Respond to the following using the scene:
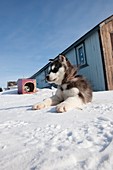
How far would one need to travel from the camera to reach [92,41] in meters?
10.3

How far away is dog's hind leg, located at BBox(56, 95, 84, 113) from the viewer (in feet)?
9.35

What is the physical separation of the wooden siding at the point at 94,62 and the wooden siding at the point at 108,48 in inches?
12.9

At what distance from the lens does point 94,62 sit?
408 inches

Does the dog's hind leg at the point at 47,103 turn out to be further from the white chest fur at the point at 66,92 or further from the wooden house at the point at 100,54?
the wooden house at the point at 100,54

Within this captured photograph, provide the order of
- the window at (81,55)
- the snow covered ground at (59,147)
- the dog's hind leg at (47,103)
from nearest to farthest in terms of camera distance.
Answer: the snow covered ground at (59,147) < the dog's hind leg at (47,103) < the window at (81,55)

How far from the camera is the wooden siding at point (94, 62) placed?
9844 mm

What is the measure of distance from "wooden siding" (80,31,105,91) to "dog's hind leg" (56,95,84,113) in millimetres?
6644

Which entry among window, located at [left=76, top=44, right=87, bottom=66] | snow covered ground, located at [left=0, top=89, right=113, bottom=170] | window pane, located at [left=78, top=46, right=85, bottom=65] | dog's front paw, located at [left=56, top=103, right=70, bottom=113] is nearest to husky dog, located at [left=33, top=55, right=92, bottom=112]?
dog's front paw, located at [left=56, top=103, right=70, bottom=113]

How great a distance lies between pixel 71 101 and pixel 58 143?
1.68 m

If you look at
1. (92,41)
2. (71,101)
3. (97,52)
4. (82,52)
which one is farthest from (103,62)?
(71,101)

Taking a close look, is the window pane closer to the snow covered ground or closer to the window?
the window

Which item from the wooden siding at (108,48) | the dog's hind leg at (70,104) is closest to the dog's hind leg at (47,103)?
the dog's hind leg at (70,104)

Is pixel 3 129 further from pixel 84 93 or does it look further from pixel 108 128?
pixel 84 93


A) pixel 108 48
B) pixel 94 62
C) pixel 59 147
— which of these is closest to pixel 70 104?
pixel 59 147
